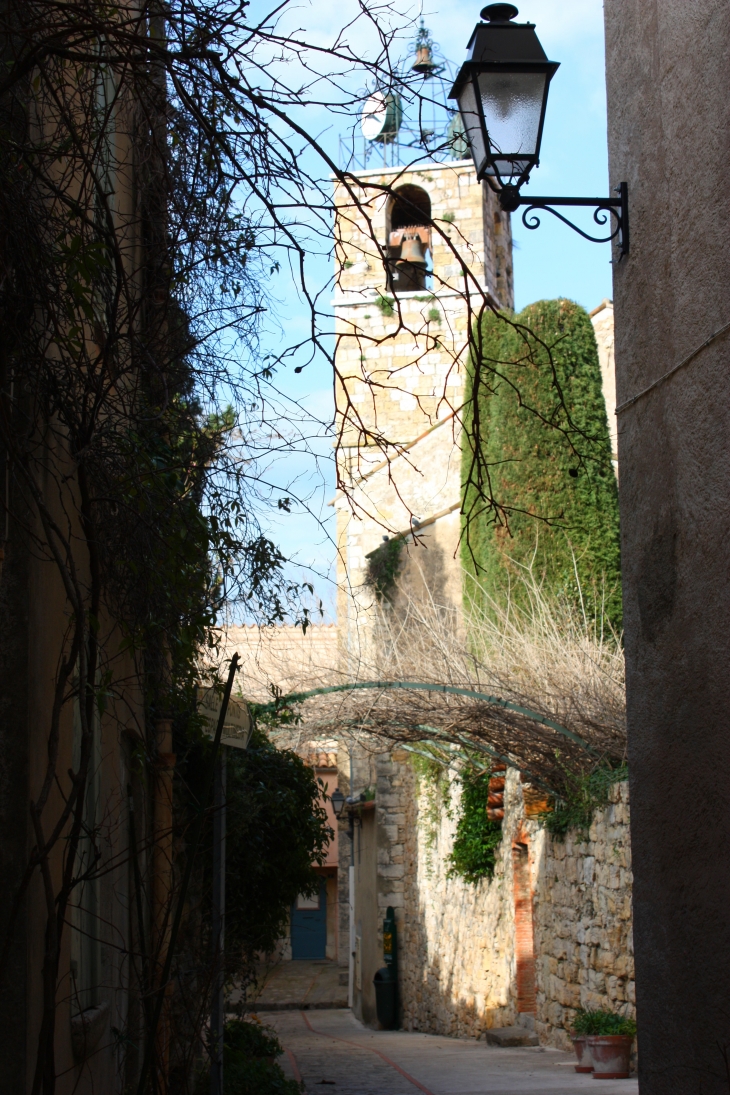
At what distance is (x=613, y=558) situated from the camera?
17781 mm

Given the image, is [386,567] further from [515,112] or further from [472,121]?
[515,112]

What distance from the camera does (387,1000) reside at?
18359 millimetres

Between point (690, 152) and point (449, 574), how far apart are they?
688 inches

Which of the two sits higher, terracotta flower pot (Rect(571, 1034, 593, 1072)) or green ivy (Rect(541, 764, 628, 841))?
green ivy (Rect(541, 764, 628, 841))

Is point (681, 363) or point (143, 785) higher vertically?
point (681, 363)

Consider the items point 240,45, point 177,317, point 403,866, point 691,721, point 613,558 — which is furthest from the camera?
point 403,866

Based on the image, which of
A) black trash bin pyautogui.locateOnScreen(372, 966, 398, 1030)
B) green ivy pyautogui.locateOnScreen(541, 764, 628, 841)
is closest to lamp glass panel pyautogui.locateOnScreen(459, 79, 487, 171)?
green ivy pyautogui.locateOnScreen(541, 764, 628, 841)

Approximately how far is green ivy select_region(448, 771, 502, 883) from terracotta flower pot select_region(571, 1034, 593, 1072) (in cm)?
443

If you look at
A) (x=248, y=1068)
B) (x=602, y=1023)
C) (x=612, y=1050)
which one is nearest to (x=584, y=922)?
(x=602, y=1023)

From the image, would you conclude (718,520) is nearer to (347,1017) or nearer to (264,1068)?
(264,1068)

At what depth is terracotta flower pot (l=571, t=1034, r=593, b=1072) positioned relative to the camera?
30.4ft

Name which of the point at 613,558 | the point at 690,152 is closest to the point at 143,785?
the point at 690,152

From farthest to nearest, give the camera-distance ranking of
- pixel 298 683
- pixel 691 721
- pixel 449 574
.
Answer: pixel 449 574 < pixel 298 683 < pixel 691 721

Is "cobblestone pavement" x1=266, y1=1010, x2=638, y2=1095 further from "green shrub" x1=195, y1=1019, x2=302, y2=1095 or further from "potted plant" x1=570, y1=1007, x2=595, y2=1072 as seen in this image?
"green shrub" x1=195, y1=1019, x2=302, y2=1095
